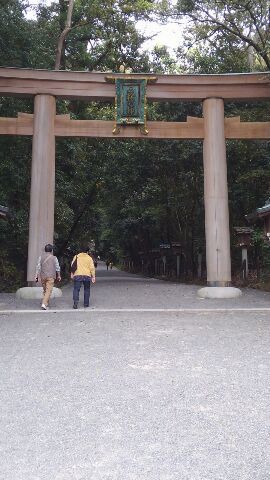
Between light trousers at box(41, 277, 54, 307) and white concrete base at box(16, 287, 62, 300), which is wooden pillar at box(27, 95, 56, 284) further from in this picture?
light trousers at box(41, 277, 54, 307)

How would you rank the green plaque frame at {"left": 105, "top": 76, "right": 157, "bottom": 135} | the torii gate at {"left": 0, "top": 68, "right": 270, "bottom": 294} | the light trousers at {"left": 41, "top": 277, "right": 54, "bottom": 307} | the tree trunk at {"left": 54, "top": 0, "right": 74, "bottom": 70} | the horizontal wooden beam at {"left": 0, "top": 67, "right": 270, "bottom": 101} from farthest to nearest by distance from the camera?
1. the tree trunk at {"left": 54, "top": 0, "right": 74, "bottom": 70}
2. the green plaque frame at {"left": 105, "top": 76, "right": 157, "bottom": 135}
3. the horizontal wooden beam at {"left": 0, "top": 67, "right": 270, "bottom": 101}
4. the torii gate at {"left": 0, "top": 68, "right": 270, "bottom": 294}
5. the light trousers at {"left": 41, "top": 277, "right": 54, "bottom": 307}

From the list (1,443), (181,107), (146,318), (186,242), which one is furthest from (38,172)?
(186,242)

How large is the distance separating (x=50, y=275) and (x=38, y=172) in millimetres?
3836

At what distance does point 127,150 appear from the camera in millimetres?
20234

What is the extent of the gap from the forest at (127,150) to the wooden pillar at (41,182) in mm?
1225

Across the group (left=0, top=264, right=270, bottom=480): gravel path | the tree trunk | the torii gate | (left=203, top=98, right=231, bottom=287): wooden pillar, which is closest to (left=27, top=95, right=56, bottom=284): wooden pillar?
the torii gate

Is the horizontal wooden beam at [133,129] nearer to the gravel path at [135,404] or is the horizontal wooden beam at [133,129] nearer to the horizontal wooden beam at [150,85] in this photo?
the horizontal wooden beam at [150,85]

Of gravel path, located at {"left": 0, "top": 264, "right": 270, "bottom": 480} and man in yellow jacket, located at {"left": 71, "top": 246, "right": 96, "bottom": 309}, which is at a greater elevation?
man in yellow jacket, located at {"left": 71, "top": 246, "right": 96, "bottom": 309}

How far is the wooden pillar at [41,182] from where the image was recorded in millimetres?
11835

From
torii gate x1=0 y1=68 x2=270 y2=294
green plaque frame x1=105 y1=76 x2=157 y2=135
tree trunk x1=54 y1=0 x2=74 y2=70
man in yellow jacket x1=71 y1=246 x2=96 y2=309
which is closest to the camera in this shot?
man in yellow jacket x1=71 y1=246 x2=96 y2=309

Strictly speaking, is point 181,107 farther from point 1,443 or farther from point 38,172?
point 1,443

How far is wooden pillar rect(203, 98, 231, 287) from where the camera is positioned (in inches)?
475

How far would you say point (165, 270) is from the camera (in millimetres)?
26188

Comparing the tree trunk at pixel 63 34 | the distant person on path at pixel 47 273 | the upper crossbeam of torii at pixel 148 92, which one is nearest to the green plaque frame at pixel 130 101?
the upper crossbeam of torii at pixel 148 92
